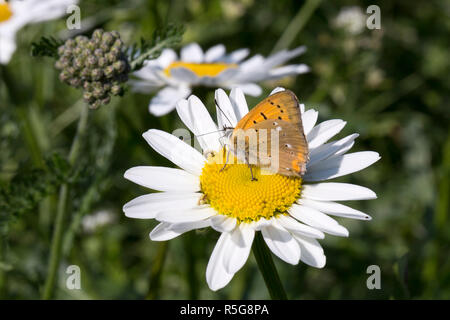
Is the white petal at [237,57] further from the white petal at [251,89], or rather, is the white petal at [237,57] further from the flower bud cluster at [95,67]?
the flower bud cluster at [95,67]

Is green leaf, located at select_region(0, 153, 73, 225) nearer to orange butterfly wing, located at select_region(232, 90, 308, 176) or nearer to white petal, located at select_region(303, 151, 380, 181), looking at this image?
orange butterfly wing, located at select_region(232, 90, 308, 176)

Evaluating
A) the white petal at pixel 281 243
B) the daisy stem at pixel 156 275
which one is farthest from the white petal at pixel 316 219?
the daisy stem at pixel 156 275

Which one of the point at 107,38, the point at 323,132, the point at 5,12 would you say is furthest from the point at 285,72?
the point at 5,12

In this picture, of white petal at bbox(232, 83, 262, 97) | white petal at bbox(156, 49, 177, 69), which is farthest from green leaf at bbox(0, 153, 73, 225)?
white petal at bbox(156, 49, 177, 69)
